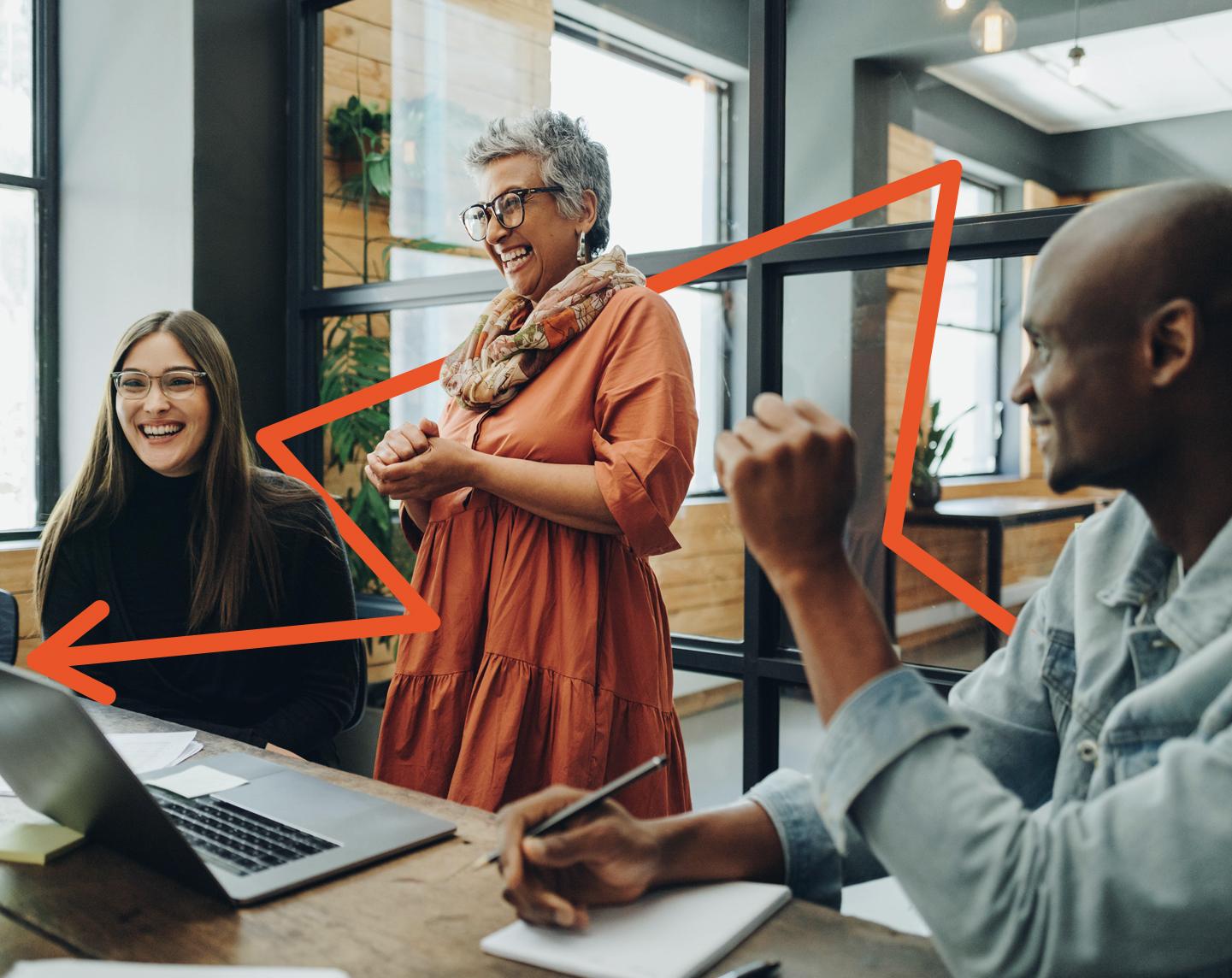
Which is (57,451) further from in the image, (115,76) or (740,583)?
(740,583)

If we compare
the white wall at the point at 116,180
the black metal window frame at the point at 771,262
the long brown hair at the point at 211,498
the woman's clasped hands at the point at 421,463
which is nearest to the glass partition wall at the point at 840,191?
the black metal window frame at the point at 771,262

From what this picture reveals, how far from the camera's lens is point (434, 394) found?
3430 mm

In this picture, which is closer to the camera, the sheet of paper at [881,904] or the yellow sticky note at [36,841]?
the yellow sticky note at [36,841]

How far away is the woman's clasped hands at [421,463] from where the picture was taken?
179 centimetres

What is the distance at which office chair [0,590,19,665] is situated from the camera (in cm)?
208

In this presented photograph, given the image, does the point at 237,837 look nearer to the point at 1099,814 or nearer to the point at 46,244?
the point at 1099,814

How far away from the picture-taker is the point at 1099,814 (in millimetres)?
724

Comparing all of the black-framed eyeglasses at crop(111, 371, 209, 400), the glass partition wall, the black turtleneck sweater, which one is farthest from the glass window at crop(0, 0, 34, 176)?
the black turtleneck sweater

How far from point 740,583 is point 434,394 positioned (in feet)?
4.13

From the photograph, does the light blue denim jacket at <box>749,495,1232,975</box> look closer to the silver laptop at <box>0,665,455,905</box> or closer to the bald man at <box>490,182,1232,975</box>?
the bald man at <box>490,182,1232,975</box>

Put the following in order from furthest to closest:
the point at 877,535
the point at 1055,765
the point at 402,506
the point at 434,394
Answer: the point at 434,394 < the point at 877,535 < the point at 402,506 < the point at 1055,765

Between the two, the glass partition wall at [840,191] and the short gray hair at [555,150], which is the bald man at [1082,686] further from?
the glass partition wall at [840,191]

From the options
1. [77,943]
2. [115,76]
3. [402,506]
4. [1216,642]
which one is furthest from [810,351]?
[115,76]

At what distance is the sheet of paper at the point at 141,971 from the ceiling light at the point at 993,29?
222 cm
